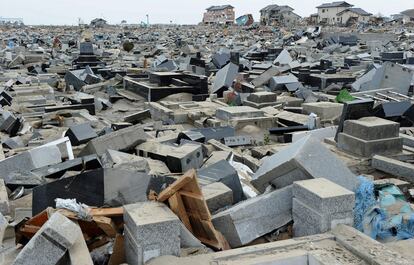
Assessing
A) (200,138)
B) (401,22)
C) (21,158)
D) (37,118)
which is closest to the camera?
(21,158)

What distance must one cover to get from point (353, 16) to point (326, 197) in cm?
7761

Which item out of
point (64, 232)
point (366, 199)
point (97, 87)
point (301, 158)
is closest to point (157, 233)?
point (64, 232)

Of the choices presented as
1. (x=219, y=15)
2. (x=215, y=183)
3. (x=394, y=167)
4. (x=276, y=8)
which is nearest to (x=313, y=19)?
(x=276, y=8)

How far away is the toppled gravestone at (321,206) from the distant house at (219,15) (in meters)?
95.8

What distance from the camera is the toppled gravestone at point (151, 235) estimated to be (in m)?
4.00

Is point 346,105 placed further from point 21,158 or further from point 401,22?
point 401,22

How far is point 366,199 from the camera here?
209 inches

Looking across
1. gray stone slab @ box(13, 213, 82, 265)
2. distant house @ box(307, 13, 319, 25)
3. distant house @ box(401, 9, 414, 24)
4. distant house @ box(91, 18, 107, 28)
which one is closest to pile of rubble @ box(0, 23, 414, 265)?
gray stone slab @ box(13, 213, 82, 265)

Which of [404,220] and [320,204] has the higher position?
[320,204]

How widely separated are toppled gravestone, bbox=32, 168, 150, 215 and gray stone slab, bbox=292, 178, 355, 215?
1955 millimetres

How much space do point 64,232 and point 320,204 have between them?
2.35 meters

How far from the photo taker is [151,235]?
403 cm

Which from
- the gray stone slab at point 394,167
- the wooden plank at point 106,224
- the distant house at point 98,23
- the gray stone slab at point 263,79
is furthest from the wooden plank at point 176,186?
the distant house at point 98,23

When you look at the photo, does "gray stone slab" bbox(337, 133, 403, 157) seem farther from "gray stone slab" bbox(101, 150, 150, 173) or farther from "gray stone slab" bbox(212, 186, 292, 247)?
"gray stone slab" bbox(101, 150, 150, 173)
